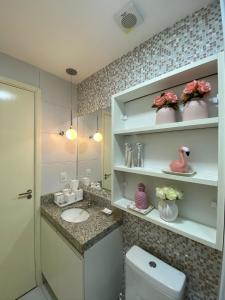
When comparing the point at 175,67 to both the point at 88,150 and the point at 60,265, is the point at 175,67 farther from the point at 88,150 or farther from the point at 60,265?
the point at 60,265

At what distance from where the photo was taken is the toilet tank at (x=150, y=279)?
2.82 ft

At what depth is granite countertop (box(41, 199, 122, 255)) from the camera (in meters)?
1.06

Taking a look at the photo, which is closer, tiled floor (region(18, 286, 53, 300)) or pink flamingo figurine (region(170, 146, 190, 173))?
pink flamingo figurine (region(170, 146, 190, 173))

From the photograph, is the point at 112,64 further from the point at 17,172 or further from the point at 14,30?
the point at 17,172

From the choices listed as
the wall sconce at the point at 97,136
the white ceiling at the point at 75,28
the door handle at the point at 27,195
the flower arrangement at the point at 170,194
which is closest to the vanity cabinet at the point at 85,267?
the door handle at the point at 27,195

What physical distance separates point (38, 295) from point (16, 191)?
1.14 metres

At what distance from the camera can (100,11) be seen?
0.94 m

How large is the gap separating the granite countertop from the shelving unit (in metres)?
0.22

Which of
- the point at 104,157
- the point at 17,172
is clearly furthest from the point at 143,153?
the point at 17,172

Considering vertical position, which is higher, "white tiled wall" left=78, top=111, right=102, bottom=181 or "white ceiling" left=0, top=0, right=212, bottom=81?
"white ceiling" left=0, top=0, right=212, bottom=81

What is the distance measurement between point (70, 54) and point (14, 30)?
17.2 inches

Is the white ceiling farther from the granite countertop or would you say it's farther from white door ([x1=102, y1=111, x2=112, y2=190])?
the granite countertop

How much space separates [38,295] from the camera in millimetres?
1534

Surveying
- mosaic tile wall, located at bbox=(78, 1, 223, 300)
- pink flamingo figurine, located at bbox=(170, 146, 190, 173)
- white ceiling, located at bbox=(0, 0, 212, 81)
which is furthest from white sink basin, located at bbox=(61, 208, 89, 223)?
white ceiling, located at bbox=(0, 0, 212, 81)
